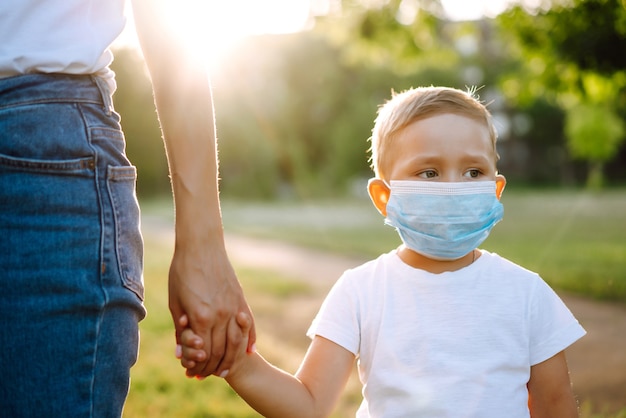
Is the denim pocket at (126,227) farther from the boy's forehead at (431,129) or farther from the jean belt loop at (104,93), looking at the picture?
the boy's forehead at (431,129)

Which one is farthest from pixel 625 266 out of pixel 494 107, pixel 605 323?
pixel 494 107

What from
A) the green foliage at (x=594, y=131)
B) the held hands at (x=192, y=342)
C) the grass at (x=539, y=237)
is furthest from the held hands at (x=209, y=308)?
the green foliage at (x=594, y=131)

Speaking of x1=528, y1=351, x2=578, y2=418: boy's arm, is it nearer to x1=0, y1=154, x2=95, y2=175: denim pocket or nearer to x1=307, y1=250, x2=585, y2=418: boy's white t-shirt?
x1=307, y1=250, x2=585, y2=418: boy's white t-shirt

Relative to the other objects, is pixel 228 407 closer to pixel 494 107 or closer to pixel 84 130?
pixel 84 130

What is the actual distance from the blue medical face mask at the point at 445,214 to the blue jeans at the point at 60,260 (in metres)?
0.84

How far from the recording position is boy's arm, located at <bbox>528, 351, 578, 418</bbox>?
191 cm

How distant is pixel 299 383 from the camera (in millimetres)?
1942

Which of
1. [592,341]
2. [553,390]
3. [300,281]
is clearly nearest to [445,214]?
[553,390]

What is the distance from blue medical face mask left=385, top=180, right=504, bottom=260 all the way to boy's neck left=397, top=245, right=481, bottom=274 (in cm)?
4

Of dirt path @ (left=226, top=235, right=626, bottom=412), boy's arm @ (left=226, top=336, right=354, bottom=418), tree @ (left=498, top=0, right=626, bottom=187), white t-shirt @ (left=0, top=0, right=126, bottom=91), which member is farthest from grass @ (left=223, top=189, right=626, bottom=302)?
white t-shirt @ (left=0, top=0, right=126, bottom=91)

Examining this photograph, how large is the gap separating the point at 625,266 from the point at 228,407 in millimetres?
6714

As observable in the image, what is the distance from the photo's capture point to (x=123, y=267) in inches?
58.5

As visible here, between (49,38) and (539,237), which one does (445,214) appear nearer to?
(49,38)

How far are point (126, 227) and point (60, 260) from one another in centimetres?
16
